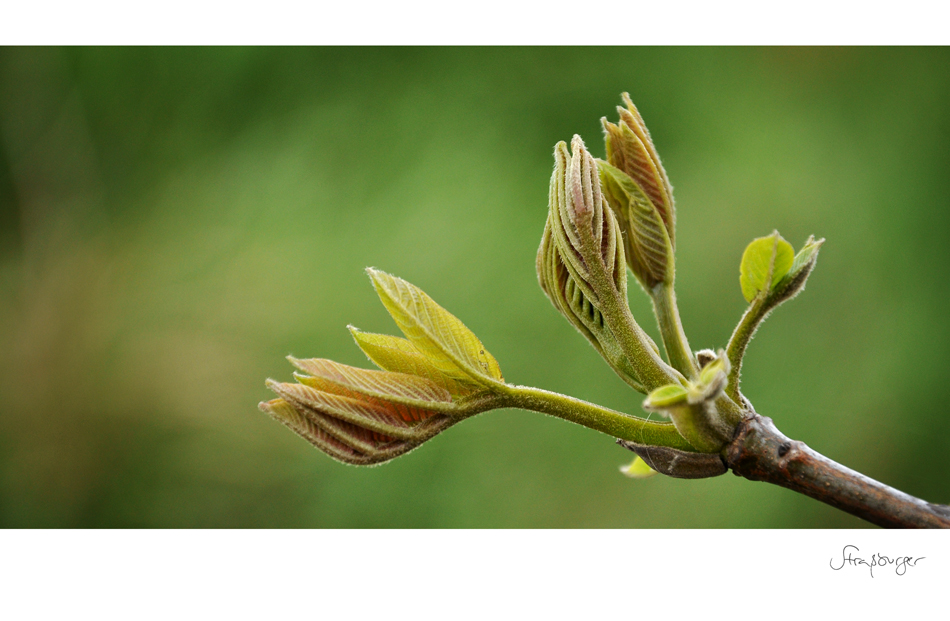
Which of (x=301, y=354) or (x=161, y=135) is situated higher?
(x=161, y=135)

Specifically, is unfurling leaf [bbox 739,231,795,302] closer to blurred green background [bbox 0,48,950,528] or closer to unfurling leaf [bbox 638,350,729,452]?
unfurling leaf [bbox 638,350,729,452]

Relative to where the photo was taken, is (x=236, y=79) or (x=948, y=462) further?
(x=236, y=79)

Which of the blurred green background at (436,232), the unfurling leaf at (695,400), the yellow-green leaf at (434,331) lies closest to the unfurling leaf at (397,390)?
the yellow-green leaf at (434,331)

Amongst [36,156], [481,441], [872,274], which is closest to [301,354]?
[481,441]

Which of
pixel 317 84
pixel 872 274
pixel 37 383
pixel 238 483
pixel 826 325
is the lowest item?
pixel 238 483

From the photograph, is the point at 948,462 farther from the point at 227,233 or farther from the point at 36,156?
the point at 36,156

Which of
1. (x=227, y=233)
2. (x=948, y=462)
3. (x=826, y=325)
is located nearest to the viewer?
(x=948, y=462)
